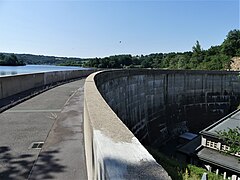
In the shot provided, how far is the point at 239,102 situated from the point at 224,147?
48.4 ft

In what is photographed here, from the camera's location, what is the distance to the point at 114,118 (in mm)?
2363

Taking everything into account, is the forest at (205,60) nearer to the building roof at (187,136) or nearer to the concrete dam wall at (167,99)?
the concrete dam wall at (167,99)

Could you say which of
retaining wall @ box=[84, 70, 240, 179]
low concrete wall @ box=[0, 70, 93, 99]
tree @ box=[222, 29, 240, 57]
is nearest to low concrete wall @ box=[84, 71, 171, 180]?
retaining wall @ box=[84, 70, 240, 179]

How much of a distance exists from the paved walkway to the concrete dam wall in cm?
463

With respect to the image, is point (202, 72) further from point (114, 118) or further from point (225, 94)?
point (114, 118)

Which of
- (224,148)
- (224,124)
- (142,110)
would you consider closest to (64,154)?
(142,110)

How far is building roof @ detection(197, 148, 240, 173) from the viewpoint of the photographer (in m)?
13.6

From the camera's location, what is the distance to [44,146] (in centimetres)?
405

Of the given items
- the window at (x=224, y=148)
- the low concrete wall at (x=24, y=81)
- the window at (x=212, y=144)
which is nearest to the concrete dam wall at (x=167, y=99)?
the window at (x=212, y=144)

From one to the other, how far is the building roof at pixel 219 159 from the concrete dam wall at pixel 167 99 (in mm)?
3811

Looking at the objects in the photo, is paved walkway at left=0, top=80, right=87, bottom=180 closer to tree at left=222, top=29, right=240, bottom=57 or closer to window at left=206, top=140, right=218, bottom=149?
window at left=206, top=140, right=218, bottom=149

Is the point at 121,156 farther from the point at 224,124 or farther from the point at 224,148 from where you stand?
the point at 224,124

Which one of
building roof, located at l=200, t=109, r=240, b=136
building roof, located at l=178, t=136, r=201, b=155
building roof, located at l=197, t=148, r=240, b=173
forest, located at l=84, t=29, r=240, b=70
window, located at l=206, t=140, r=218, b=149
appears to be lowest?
building roof, located at l=178, t=136, r=201, b=155

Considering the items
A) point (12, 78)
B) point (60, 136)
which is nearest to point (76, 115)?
point (60, 136)
